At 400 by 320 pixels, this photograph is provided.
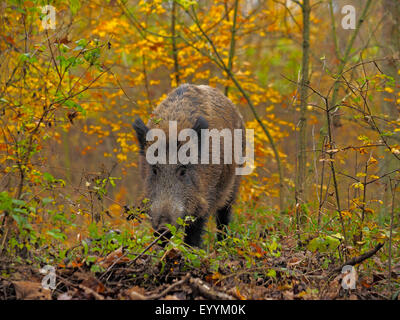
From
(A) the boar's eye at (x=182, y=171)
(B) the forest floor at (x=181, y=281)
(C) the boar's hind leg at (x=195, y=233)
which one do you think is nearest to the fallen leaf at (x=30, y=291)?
(B) the forest floor at (x=181, y=281)

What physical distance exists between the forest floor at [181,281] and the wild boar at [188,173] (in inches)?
45.6

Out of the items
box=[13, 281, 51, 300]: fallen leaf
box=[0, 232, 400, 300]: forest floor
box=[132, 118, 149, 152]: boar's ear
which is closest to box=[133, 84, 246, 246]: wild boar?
box=[132, 118, 149, 152]: boar's ear

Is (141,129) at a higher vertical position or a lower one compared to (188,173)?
higher

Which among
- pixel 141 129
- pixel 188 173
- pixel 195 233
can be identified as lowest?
pixel 195 233

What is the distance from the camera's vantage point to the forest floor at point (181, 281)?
2912 millimetres

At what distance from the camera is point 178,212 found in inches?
199

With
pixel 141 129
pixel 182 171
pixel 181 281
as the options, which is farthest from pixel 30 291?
pixel 141 129

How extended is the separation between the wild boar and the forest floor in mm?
Answer: 1159

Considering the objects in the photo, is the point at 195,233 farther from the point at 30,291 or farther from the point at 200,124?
the point at 30,291

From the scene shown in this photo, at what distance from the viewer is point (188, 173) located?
5523 mm

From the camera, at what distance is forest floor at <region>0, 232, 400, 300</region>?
115 inches

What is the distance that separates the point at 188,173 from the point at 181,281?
267 centimetres

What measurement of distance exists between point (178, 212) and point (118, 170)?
636 cm
